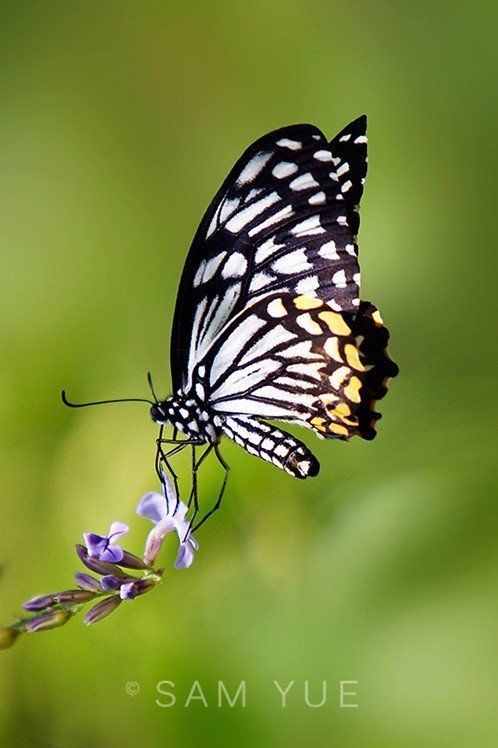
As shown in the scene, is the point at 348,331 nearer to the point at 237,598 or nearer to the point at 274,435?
the point at 274,435

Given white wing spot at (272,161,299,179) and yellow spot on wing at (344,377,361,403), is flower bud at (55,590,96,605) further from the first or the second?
white wing spot at (272,161,299,179)

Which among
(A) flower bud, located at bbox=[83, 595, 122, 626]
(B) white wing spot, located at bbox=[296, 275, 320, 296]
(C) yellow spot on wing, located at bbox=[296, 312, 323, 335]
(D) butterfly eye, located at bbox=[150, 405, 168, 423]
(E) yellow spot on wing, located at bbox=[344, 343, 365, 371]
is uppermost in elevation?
(B) white wing spot, located at bbox=[296, 275, 320, 296]

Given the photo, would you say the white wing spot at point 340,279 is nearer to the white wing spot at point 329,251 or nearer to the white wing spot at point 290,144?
the white wing spot at point 329,251

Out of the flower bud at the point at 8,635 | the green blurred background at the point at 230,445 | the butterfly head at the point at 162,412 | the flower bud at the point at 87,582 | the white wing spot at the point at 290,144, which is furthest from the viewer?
the green blurred background at the point at 230,445

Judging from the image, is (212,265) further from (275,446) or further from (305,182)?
(275,446)

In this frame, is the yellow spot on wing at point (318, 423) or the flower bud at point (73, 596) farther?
the yellow spot on wing at point (318, 423)

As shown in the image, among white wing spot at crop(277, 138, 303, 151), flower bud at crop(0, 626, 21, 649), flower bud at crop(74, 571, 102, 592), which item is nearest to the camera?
flower bud at crop(0, 626, 21, 649)

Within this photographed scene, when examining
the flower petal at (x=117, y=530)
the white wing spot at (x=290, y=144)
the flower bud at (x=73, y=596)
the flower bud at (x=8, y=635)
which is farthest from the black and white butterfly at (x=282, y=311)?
the flower bud at (x=8, y=635)

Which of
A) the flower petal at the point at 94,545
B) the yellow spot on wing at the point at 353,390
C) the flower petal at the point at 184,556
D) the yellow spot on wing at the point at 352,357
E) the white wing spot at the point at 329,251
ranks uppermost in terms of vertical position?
the white wing spot at the point at 329,251

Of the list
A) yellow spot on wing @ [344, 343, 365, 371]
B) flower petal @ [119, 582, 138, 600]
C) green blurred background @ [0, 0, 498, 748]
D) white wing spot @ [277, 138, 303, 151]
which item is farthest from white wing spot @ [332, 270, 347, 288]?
green blurred background @ [0, 0, 498, 748]
